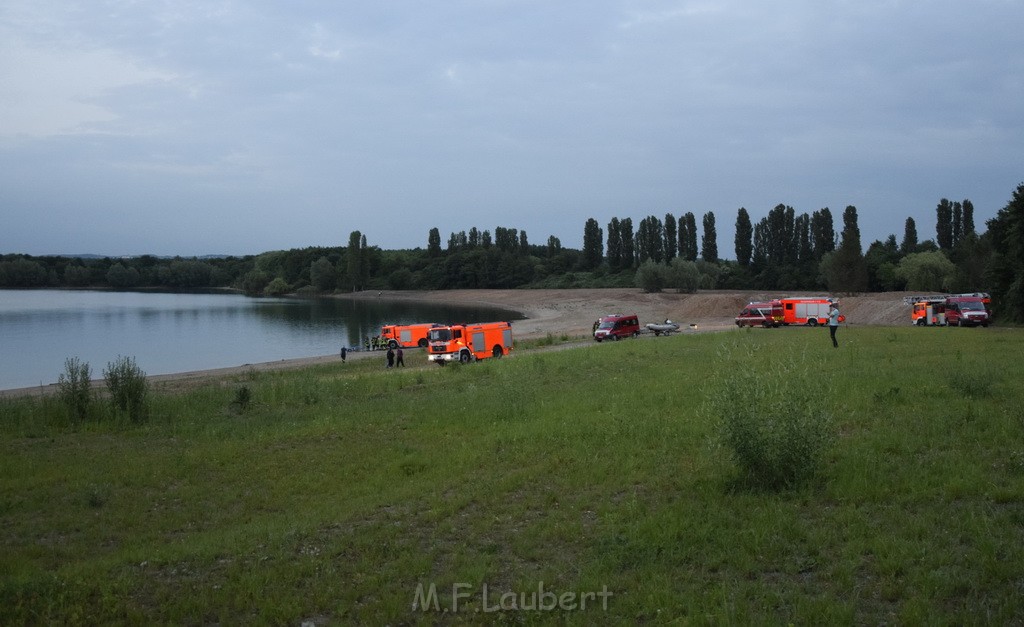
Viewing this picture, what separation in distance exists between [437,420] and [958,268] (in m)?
90.7

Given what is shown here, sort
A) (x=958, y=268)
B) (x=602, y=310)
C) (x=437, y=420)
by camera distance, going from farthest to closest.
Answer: (x=602, y=310)
(x=958, y=268)
(x=437, y=420)

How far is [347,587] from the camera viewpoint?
6.94 m

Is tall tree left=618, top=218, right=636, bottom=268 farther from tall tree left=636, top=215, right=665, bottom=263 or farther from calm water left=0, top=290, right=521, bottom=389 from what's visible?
calm water left=0, top=290, right=521, bottom=389

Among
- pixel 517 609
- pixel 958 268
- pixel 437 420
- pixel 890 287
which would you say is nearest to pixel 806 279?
pixel 890 287

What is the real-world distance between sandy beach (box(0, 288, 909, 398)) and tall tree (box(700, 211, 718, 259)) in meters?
20.7

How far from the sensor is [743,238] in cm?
13938

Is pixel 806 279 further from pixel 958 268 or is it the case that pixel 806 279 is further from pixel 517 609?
pixel 517 609

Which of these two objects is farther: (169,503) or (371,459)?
(371,459)

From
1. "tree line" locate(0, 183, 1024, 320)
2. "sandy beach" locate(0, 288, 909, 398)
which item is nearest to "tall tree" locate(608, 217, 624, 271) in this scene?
"tree line" locate(0, 183, 1024, 320)

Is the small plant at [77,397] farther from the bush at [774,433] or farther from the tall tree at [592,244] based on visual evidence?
the tall tree at [592,244]

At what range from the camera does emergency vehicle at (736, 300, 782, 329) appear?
55562 millimetres

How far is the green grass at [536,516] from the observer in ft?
21.0

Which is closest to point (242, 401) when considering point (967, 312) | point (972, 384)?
point (972, 384)

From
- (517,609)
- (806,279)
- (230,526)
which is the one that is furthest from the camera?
(806,279)
